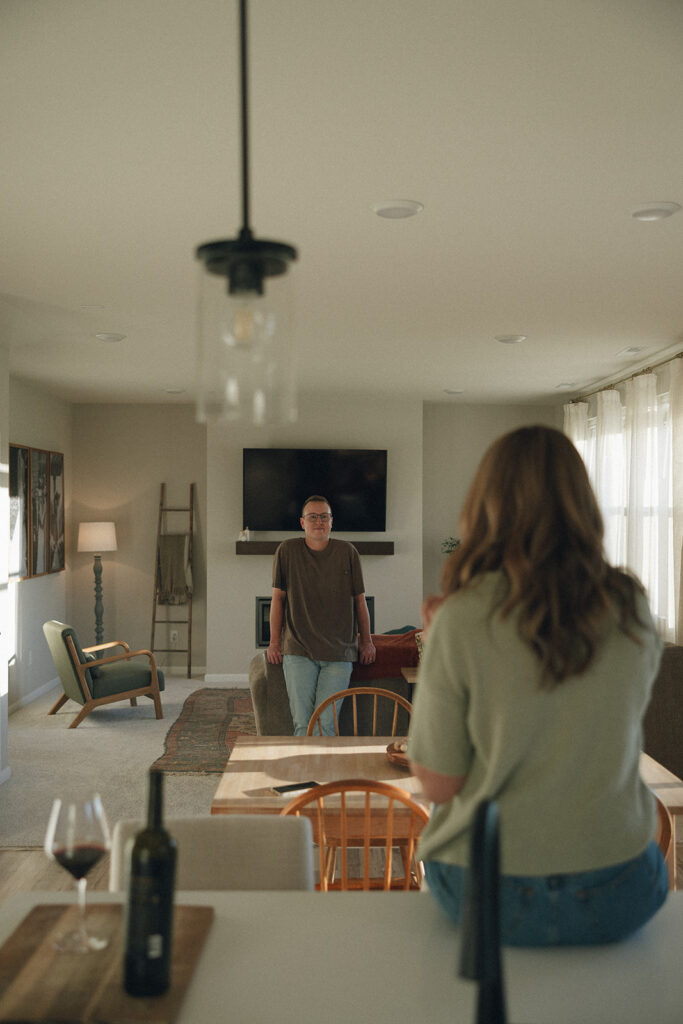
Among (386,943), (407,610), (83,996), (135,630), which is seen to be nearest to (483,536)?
(386,943)

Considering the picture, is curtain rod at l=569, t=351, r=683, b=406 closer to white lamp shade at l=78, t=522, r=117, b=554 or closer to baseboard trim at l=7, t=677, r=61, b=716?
white lamp shade at l=78, t=522, r=117, b=554

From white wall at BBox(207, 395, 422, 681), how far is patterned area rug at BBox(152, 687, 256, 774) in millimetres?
619

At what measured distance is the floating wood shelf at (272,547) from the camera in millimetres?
8016

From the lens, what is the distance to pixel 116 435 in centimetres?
880

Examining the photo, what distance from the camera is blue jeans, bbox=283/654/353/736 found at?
4309mm

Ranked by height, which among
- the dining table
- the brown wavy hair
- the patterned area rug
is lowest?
the patterned area rug

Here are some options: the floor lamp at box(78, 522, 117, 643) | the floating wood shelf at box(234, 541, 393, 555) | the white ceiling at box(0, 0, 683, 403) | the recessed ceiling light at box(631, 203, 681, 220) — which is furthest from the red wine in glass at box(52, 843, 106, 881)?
the floor lamp at box(78, 522, 117, 643)

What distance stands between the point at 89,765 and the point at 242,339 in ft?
16.2

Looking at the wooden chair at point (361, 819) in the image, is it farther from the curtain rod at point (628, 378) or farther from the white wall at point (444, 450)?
the white wall at point (444, 450)

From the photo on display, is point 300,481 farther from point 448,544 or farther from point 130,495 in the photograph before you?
point 130,495

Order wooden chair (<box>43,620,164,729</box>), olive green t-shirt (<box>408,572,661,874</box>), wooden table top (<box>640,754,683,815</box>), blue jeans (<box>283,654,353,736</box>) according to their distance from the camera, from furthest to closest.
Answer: wooden chair (<box>43,620,164,729</box>)
blue jeans (<box>283,654,353,736</box>)
wooden table top (<box>640,754,683,815</box>)
olive green t-shirt (<box>408,572,661,874</box>)

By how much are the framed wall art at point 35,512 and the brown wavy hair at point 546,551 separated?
618cm

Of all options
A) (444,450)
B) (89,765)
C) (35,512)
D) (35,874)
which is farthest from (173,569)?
(35,874)

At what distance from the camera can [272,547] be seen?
8.02 meters
